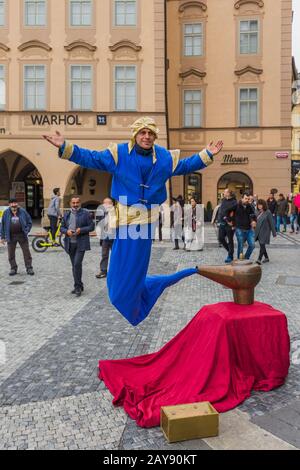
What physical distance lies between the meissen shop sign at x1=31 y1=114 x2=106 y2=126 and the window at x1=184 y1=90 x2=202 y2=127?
5782mm

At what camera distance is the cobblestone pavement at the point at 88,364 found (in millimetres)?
3465

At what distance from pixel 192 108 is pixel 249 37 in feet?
15.3

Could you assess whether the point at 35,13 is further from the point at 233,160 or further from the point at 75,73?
the point at 233,160

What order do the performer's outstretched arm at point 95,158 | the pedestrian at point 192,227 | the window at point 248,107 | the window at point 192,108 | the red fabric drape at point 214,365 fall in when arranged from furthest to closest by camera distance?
the window at point 192,108 → the window at point 248,107 → the pedestrian at point 192,227 → the performer's outstretched arm at point 95,158 → the red fabric drape at point 214,365

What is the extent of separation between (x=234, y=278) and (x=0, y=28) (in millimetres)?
21783

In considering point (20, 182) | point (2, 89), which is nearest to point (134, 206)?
point (2, 89)

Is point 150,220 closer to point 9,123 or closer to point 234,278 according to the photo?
point 234,278

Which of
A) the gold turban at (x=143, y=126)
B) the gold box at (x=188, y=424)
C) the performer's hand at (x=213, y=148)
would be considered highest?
the gold turban at (x=143, y=126)

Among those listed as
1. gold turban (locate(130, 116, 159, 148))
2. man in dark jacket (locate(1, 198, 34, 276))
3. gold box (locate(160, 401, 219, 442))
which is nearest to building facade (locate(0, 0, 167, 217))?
man in dark jacket (locate(1, 198, 34, 276))

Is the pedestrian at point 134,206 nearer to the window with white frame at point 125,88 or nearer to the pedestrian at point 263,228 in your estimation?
the pedestrian at point 263,228

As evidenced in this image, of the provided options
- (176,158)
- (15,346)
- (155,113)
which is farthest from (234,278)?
(155,113)

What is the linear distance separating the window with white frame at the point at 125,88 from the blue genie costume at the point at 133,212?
18873mm

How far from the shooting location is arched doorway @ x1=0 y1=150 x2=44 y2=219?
1038 inches

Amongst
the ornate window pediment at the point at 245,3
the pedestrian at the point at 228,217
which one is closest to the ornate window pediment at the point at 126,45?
the ornate window pediment at the point at 245,3
